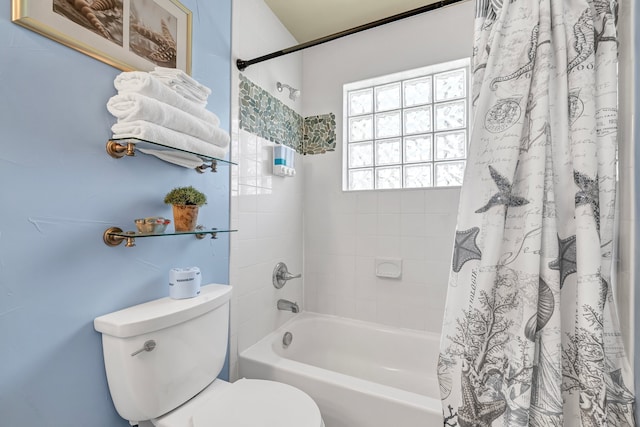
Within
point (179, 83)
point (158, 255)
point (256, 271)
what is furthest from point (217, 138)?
point (256, 271)

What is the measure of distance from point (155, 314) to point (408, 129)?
1868 mm

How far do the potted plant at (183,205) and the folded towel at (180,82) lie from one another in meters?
0.37

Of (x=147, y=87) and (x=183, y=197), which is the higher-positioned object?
(x=147, y=87)

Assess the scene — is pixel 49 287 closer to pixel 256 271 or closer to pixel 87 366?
pixel 87 366

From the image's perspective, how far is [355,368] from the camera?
1911mm

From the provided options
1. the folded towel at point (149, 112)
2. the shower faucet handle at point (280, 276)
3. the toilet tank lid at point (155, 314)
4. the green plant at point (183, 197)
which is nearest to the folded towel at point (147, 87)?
the folded towel at point (149, 112)

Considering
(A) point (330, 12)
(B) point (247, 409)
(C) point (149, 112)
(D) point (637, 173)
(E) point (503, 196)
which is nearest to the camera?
(D) point (637, 173)

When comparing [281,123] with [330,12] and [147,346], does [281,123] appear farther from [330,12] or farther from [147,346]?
[147,346]

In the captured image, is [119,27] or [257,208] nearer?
[119,27]

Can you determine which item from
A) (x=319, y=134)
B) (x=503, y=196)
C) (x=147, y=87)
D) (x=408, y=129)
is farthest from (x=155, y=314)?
(x=408, y=129)

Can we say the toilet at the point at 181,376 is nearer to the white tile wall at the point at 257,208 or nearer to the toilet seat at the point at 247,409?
the toilet seat at the point at 247,409

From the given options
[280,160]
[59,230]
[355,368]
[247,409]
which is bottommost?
[355,368]

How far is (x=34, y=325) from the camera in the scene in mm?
771

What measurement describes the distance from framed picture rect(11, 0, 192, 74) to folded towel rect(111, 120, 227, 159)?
0.25 metres
